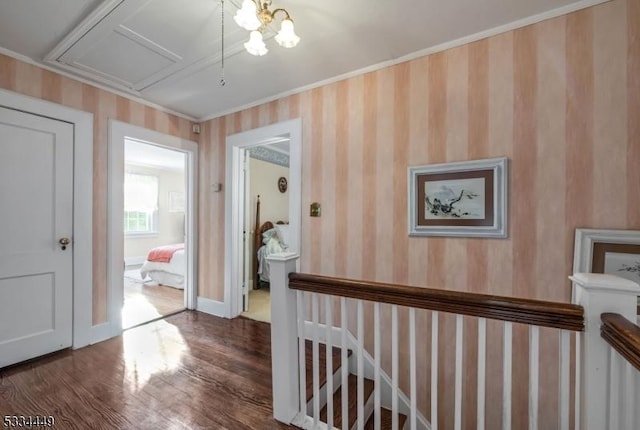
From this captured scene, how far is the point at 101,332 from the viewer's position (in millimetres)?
2645

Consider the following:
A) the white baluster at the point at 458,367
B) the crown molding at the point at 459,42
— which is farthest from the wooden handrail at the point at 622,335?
the crown molding at the point at 459,42

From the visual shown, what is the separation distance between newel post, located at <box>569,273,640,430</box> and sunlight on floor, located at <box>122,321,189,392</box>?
2.45 metres

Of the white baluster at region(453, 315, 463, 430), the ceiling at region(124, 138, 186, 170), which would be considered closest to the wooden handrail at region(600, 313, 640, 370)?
the white baluster at region(453, 315, 463, 430)

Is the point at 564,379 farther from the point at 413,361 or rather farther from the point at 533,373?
the point at 413,361

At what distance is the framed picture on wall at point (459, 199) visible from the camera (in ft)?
6.15

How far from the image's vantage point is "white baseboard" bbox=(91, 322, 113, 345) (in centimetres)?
259

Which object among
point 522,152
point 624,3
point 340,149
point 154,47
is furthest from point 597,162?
point 154,47

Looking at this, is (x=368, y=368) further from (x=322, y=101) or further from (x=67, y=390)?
(x=322, y=101)

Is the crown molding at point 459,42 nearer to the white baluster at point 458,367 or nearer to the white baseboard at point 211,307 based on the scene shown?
the white baluster at point 458,367

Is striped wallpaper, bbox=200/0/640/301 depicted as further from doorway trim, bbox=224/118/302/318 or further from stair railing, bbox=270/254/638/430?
doorway trim, bbox=224/118/302/318

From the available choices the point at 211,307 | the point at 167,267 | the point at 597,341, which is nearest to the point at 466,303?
the point at 597,341

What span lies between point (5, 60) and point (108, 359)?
2.49 m

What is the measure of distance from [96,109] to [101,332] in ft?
6.99

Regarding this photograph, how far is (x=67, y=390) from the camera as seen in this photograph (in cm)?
189
